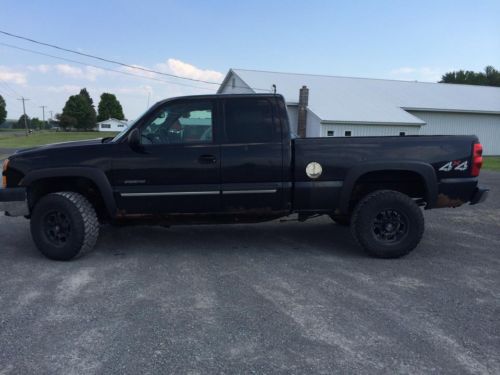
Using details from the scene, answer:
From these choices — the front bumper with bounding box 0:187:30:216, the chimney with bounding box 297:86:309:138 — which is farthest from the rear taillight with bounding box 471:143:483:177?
the chimney with bounding box 297:86:309:138

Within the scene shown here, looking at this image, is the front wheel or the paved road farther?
the front wheel

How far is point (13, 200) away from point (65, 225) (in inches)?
25.2

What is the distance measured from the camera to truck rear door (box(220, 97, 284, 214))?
500 cm

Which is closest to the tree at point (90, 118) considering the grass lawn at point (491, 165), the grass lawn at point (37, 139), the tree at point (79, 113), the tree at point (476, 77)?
the tree at point (79, 113)

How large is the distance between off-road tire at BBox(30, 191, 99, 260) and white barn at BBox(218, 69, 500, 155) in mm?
18959

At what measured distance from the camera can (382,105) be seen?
2567cm

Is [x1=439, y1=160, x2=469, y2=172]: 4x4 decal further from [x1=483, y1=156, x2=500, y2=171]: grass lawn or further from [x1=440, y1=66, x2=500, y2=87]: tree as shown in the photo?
[x1=440, y1=66, x2=500, y2=87]: tree

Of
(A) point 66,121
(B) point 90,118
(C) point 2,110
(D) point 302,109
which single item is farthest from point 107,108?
(D) point 302,109

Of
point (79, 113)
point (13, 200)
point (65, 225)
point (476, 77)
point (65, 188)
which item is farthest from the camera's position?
point (79, 113)

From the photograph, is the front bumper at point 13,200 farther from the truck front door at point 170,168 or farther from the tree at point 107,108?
the tree at point 107,108

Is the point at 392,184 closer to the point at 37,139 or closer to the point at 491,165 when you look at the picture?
the point at 491,165

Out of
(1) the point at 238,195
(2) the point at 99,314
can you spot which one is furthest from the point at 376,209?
(2) the point at 99,314

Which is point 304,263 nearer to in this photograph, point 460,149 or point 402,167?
point 402,167

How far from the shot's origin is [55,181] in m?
5.20
